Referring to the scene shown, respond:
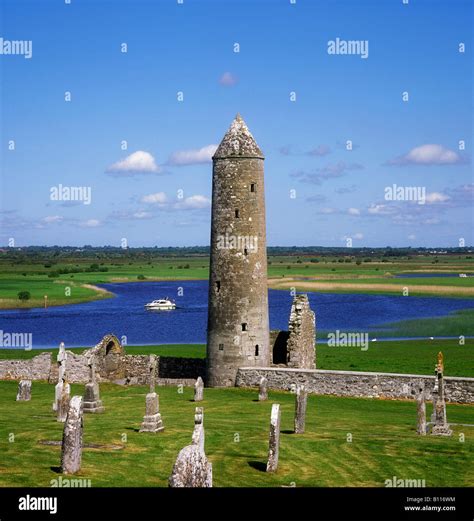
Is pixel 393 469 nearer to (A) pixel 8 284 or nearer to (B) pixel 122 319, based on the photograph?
(B) pixel 122 319

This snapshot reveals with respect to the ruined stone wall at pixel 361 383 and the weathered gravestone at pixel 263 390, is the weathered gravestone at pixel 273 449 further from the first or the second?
the ruined stone wall at pixel 361 383

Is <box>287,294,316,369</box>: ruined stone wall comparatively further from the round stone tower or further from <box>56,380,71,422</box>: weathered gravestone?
<box>56,380,71,422</box>: weathered gravestone

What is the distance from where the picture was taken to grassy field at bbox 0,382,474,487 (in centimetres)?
1895

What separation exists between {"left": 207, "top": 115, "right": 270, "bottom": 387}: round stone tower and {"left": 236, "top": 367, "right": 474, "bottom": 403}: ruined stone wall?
1404 millimetres

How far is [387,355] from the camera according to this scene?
5291 cm

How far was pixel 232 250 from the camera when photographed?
123ft

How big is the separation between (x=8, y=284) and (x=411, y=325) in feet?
245

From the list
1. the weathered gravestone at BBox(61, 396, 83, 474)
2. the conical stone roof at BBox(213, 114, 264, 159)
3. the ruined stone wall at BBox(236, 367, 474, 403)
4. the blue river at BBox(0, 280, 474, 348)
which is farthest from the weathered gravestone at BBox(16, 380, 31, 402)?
the blue river at BBox(0, 280, 474, 348)

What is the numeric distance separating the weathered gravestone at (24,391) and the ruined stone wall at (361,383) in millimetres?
8889

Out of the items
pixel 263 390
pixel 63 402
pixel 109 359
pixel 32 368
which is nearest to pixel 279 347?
pixel 263 390

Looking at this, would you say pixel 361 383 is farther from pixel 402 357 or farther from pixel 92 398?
pixel 402 357
